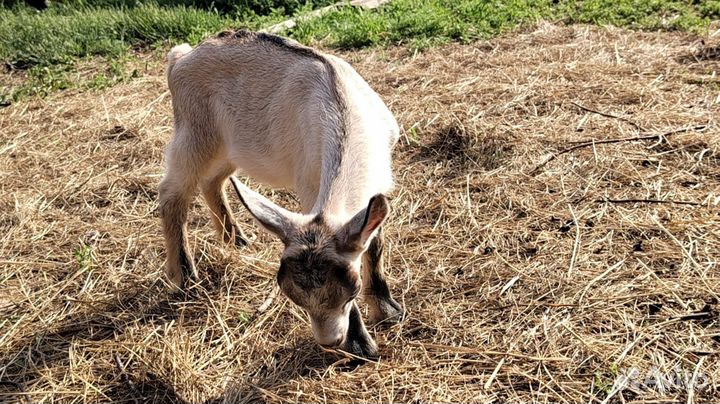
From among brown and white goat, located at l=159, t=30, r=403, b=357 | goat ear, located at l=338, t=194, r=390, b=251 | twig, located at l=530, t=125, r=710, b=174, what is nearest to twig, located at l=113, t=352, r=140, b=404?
brown and white goat, located at l=159, t=30, r=403, b=357

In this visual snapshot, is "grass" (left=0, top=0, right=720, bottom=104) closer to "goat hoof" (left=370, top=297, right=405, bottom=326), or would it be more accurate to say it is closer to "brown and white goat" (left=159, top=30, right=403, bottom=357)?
"brown and white goat" (left=159, top=30, right=403, bottom=357)

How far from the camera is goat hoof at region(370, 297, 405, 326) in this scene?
392 centimetres

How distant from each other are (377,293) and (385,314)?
137mm

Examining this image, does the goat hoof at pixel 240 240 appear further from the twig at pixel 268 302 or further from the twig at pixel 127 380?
the twig at pixel 127 380

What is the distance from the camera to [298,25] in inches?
374

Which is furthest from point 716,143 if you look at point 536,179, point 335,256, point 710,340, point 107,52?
point 107,52

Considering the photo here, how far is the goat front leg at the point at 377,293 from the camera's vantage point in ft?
12.7

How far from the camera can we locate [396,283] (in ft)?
14.1

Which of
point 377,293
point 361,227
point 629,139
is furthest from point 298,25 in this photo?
point 361,227

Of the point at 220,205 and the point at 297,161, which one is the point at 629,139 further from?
the point at 220,205

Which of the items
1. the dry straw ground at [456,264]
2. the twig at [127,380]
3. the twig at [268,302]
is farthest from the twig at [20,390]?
the twig at [268,302]

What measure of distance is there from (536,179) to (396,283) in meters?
1.60

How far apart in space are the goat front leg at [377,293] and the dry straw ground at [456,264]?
0.09m

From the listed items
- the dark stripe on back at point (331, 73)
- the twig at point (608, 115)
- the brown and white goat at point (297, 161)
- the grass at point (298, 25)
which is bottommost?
the grass at point (298, 25)
